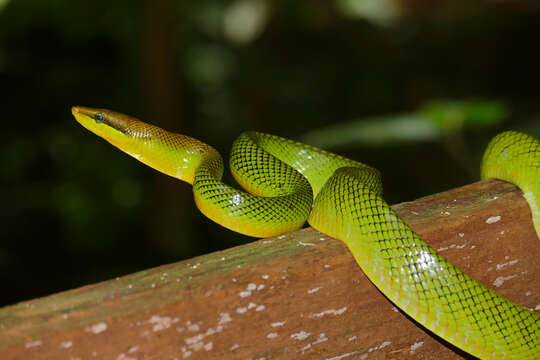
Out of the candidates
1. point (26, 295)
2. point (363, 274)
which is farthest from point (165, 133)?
point (26, 295)

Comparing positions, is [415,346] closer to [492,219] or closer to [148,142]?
[492,219]

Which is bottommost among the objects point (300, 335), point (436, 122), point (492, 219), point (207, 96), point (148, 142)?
point (207, 96)

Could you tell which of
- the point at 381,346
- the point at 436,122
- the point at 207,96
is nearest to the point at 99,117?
the point at 381,346

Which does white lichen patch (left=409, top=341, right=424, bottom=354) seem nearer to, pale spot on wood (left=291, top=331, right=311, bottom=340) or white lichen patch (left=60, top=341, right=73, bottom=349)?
pale spot on wood (left=291, top=331, right=311, bottom=340)

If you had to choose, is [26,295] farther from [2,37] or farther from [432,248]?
[432,248]

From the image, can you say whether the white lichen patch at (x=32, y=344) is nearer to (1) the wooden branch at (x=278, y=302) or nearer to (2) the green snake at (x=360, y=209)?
(1) the wooden branch at (x=278, y=302)
